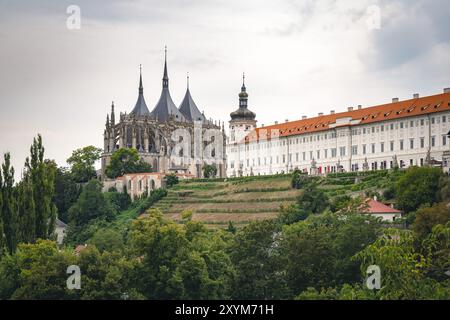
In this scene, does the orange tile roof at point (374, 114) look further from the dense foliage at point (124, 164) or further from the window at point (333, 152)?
the dense foliage at point (124, 164)

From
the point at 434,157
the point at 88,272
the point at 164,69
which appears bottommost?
the point at 88,272

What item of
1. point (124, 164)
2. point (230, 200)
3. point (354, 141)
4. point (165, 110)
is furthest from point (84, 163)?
point (354, 141)

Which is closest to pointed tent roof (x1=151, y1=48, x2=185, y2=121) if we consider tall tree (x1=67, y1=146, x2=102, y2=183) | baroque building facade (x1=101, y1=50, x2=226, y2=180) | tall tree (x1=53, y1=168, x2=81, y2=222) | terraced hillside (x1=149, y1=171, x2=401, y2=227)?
baroque building facade (x1=101, y1=50, x2=226, y2=180)

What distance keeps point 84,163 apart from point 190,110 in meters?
18.9

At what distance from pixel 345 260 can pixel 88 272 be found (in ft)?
35.4

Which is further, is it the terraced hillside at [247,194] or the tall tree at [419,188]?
the terraced hillside at [247,194]

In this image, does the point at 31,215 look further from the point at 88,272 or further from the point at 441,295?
the point at 441,295

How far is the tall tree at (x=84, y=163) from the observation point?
104 meters

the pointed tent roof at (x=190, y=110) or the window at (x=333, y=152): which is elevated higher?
the pointed tent roof at (x=190, y=110)

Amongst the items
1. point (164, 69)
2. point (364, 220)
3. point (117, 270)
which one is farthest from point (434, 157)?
point (164, 69)

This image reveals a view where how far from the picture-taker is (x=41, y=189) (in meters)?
52.8

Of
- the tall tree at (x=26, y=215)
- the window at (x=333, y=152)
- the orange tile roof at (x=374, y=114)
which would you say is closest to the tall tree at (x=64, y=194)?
the orange tile roof at (x=374, y=114)

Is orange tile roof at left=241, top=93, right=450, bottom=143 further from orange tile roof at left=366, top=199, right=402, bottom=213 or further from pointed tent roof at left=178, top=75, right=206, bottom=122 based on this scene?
pointed tent roof at left=178, top=75, right=206, bottom=122
